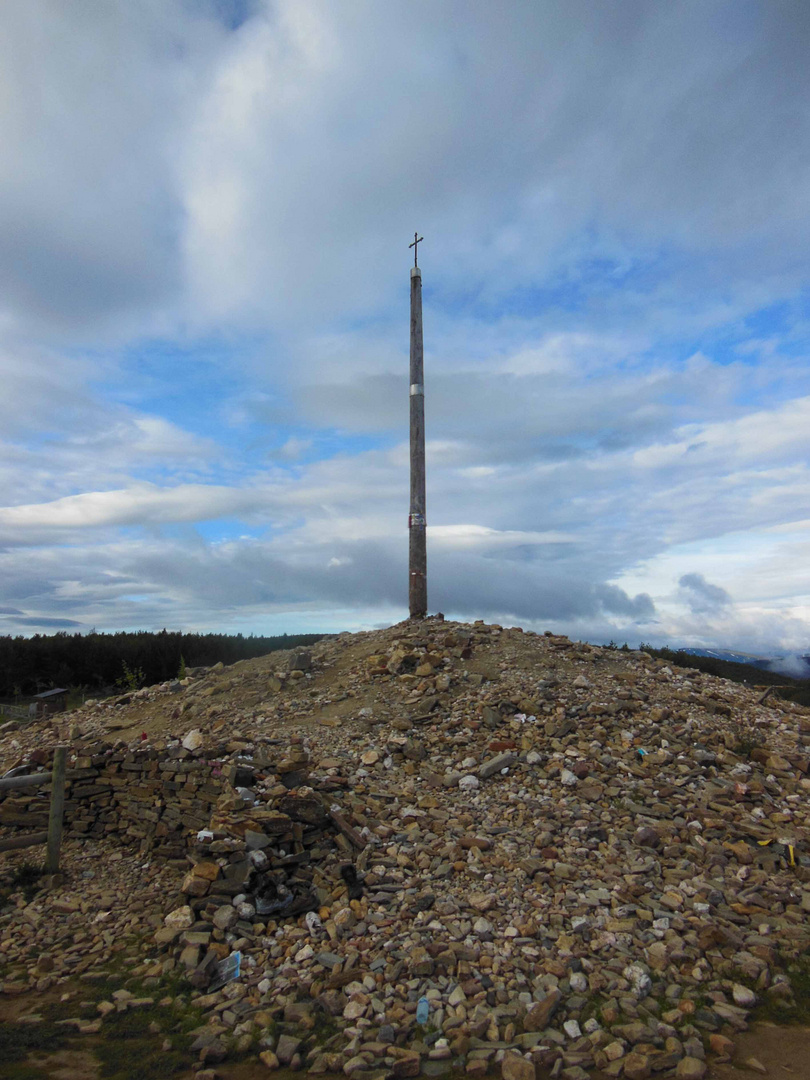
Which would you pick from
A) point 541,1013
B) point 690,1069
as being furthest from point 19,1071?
point 690,1069

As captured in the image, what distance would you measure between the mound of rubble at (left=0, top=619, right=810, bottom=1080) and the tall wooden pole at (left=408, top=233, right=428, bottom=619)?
2.57 meters

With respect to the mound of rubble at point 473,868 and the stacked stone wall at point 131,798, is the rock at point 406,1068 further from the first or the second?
the stacked stone wall at point 131,798

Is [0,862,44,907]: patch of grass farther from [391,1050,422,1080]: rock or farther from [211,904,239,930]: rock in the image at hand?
[391,1050,422,1080]: rock

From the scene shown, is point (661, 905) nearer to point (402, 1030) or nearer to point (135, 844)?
point (402, 1030)

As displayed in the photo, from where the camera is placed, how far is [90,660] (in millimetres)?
23812

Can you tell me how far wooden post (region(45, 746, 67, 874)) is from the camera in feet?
25.9

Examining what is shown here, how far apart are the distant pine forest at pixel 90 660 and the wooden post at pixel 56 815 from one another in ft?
43.9

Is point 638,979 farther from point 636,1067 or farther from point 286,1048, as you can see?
point 286,1048

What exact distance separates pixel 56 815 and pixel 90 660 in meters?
17.3

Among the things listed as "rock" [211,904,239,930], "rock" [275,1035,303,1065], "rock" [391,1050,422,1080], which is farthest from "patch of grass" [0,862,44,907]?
"rock" [391,1050,422,1080]

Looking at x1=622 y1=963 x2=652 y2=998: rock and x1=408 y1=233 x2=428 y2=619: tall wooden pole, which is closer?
x1=622 y1=963 x2=652 y2=998: rock

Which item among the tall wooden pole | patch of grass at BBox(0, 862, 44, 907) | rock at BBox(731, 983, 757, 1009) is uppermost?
the tall wooden pole

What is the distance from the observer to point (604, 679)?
36.9 feet

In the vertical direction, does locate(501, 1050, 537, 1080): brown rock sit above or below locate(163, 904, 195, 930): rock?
below
